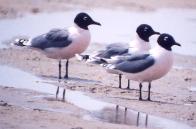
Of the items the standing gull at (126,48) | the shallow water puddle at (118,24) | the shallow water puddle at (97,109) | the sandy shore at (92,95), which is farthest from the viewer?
the shallow water puddle at (118,24)

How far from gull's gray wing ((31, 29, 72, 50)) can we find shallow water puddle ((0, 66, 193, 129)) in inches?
34.4

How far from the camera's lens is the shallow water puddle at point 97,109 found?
430 inches

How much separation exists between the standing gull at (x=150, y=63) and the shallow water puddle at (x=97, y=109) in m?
0.94

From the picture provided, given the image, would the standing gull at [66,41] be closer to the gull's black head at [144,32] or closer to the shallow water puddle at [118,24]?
the gull's black head at [144,32]

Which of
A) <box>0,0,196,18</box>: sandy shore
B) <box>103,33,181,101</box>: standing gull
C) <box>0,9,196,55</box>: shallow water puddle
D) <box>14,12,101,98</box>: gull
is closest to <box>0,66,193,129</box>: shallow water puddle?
<box>14,12,101,98</box>: gull

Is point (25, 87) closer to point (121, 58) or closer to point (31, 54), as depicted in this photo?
point (121, 58)

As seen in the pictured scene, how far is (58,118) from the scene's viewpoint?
10672 mm

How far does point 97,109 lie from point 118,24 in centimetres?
1197

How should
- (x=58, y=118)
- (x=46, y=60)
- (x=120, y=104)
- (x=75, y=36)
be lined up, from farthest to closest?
(x=46, y=60) < (x=75, y=36) < (x=120, y=104) < (x=58, y=118)

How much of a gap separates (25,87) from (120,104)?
214 centimetres

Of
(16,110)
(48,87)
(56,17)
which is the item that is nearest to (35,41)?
(48,87)

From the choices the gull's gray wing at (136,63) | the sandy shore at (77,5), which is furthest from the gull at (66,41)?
the sandy shore at (77,5)

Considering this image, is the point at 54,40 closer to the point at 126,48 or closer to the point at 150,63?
the point at 126,48

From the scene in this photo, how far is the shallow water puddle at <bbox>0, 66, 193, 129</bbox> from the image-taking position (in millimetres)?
10911
